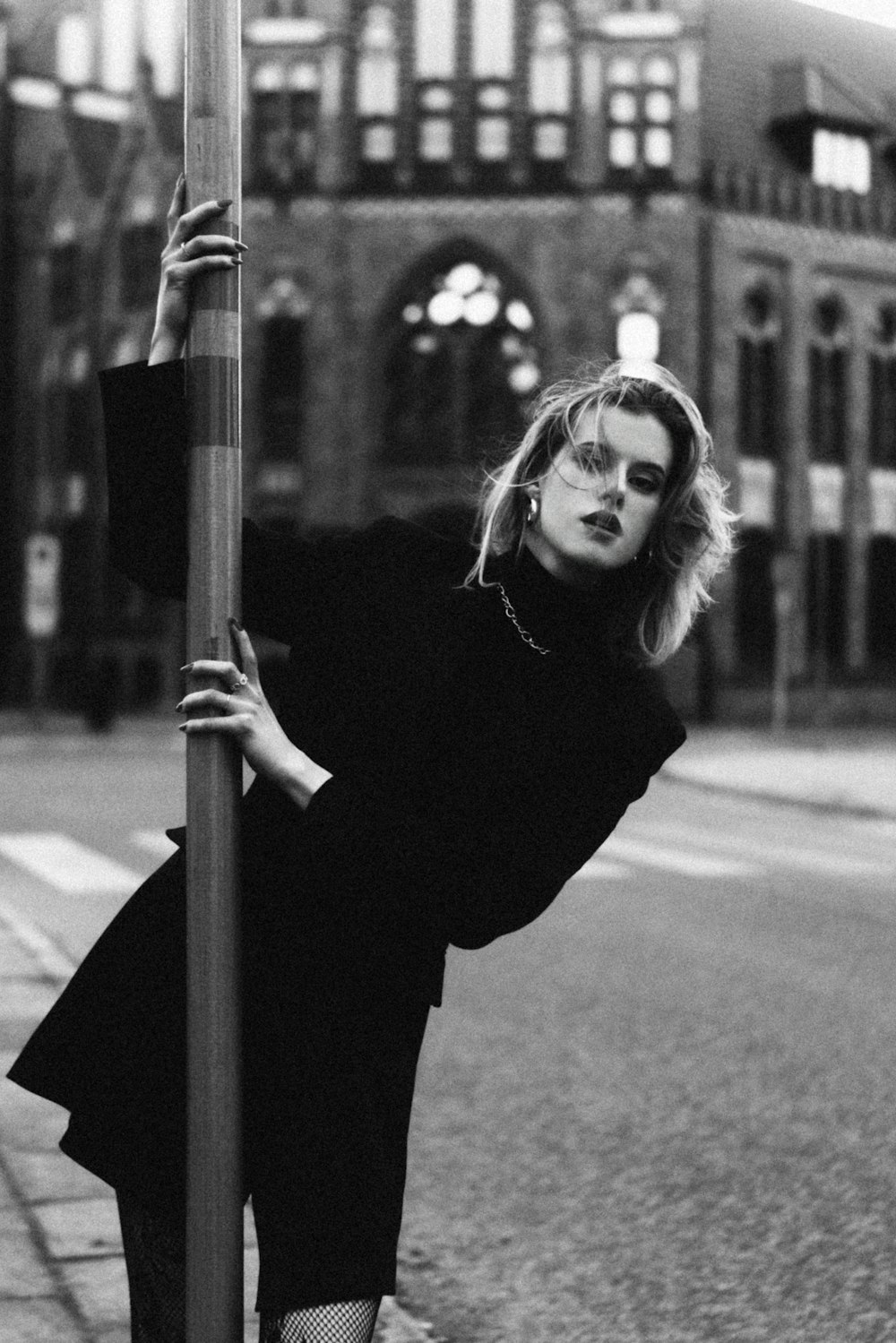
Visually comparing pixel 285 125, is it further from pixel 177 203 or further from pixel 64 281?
pixel 177 203

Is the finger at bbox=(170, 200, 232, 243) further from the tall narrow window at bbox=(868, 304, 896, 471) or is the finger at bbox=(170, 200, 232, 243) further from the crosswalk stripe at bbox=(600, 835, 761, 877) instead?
the tall narrow window at bbox=(868, 304, 896, 471)

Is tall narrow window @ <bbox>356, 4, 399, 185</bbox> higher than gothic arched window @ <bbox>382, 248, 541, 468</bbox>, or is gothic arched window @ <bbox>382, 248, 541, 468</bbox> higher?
tall narrow window @ <bbox>356, 4, 399, 185</bbox>

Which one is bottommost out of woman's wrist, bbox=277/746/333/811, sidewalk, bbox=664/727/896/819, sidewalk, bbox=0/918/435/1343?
sidewalk, bbox=664/727/896/819

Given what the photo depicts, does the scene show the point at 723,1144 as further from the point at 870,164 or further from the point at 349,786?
the point at 870,164

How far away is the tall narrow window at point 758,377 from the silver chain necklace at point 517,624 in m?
35.5

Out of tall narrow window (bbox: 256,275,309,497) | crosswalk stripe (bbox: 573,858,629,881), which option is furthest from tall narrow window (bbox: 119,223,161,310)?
crosswalk stripe (bbox: 573,858,629,881)

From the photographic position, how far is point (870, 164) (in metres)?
40.8

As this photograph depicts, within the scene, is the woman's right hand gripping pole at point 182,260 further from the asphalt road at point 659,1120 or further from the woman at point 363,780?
the asphalt road at point 659,1120

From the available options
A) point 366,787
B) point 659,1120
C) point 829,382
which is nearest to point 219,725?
point 366,787

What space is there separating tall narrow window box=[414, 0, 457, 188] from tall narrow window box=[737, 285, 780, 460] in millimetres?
6775

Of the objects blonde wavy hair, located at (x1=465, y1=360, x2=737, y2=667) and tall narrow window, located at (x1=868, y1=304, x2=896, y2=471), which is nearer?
blonde wavy hair, located at (x1=465, y1=360, x2=737, y2=667)

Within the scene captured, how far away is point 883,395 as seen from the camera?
39.9 m

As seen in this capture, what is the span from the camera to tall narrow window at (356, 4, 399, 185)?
36.7 meters

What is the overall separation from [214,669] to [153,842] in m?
11.8
